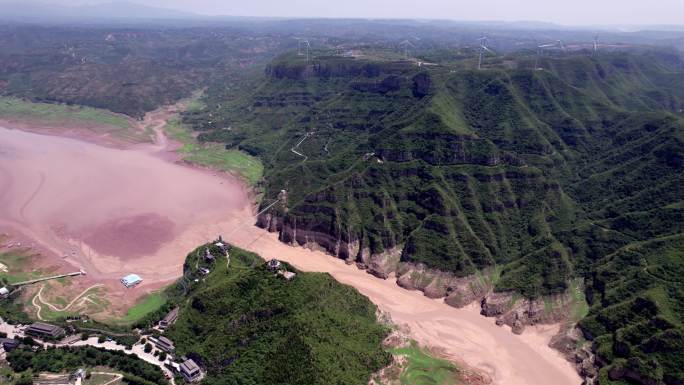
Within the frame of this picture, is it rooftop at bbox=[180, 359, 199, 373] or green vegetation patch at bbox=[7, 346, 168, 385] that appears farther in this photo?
rooftop at bbox=[180, 359, 199, 373]

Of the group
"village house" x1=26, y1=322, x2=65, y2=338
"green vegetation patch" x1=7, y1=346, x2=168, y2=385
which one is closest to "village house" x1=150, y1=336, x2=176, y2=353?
"green vegetation patch" x1=7, y1=346, x2=168, y2=385

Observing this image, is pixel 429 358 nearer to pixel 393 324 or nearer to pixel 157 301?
pixel 393 324

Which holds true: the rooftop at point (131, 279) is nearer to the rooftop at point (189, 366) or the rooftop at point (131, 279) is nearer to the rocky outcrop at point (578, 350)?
the rooftop at point (189, 366)

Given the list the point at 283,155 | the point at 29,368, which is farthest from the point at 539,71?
the point at 29,368

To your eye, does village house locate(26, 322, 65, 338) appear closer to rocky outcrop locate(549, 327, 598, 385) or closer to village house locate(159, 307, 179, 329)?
village house locate(159, 307, 179, 329)

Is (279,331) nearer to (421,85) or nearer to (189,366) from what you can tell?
(189,366)

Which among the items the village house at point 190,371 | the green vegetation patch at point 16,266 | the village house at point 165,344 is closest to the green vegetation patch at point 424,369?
the village house at point 190,371

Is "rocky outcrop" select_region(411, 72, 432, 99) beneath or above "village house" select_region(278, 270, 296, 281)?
above
